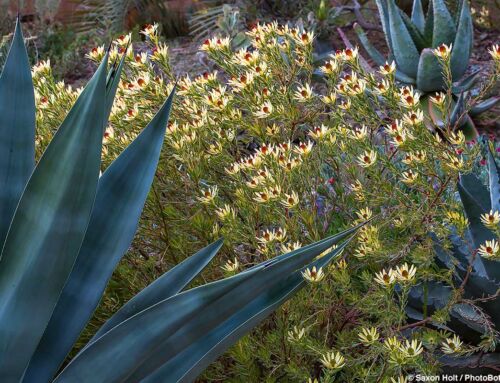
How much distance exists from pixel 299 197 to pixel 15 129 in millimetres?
988

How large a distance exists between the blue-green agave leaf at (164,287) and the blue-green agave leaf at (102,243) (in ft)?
0.28

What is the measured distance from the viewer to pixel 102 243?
181 centimetres

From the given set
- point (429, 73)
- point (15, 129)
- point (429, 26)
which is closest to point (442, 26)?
point (429, 26)

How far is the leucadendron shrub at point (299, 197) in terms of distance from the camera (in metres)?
2.18

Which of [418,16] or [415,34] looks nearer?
[415,34]

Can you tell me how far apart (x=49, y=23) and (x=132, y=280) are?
7.88 m

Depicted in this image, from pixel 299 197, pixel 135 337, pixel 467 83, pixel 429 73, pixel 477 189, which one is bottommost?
pixel 467 83

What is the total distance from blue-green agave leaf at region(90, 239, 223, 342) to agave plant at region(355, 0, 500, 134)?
3313 millimetres

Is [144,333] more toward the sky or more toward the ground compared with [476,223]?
more toward the sky

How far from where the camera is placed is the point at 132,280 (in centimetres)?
258

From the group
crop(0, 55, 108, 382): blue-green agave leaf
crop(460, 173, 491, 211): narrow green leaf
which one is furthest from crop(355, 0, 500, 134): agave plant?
crop(0, 55, 108, 382): blue-green agave leaf

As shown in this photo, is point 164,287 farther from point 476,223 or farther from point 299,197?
point 476,223

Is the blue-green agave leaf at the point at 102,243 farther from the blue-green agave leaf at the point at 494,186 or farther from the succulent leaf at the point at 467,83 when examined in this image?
the succulent leaf at the point at 467,83

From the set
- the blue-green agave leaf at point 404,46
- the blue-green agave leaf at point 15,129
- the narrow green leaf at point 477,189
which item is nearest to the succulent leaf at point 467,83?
the blue-green agave leaf at point 404,46
